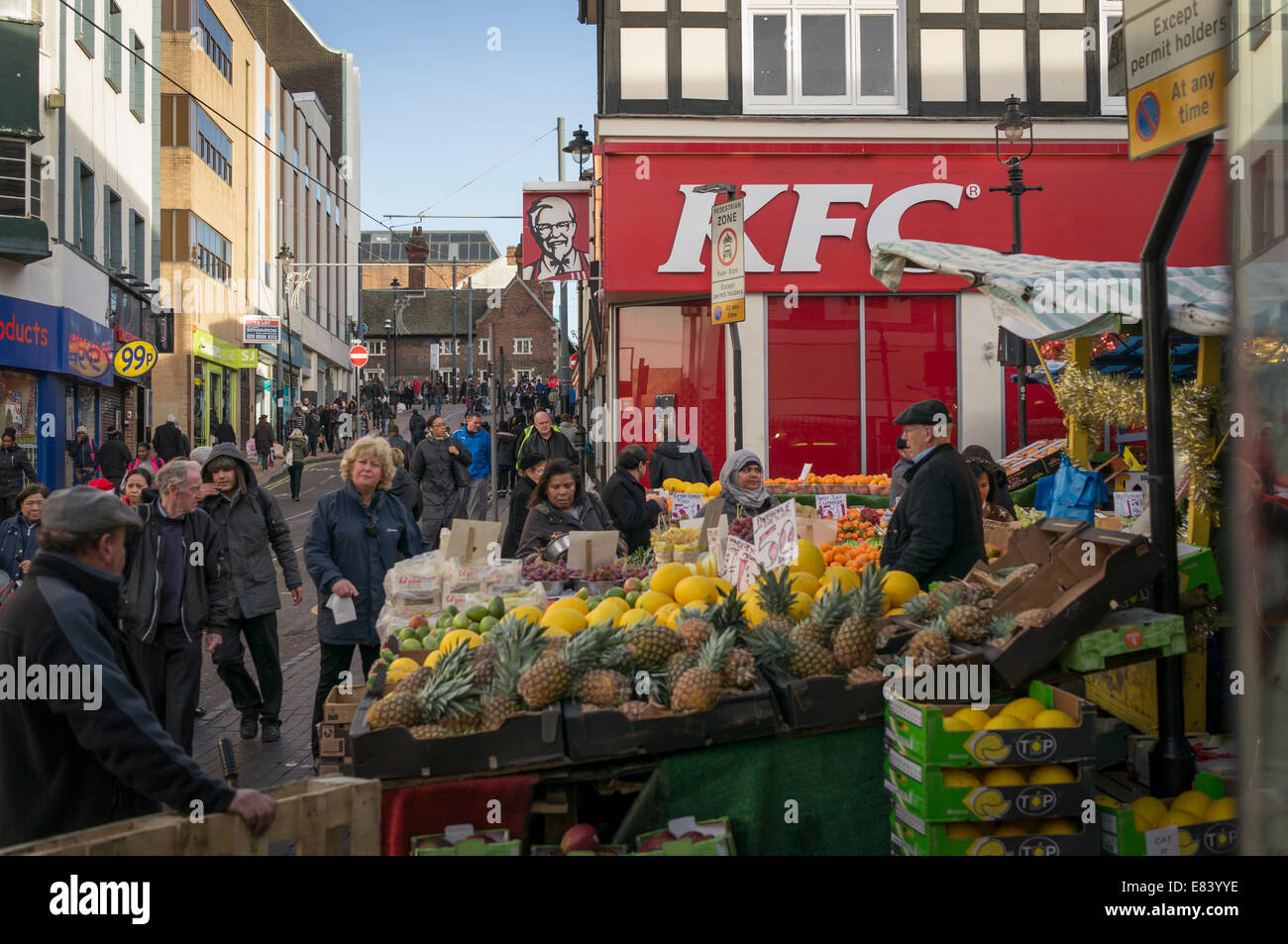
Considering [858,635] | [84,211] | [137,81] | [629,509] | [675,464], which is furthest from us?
[137,81]

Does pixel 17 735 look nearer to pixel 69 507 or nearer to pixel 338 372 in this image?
pixel 69 507

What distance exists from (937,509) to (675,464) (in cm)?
763

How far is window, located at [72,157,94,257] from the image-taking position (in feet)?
84.5

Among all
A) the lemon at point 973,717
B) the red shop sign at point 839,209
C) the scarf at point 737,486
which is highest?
the red shop sign at point 839,209

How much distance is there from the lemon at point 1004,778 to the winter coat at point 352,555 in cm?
434

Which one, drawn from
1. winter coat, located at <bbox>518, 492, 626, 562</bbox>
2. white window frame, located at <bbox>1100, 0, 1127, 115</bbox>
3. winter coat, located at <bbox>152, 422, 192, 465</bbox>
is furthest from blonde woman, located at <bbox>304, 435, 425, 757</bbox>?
winter coat, located at <bbox>152, 422, 192, 465</bbox>

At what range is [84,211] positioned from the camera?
87.8ft

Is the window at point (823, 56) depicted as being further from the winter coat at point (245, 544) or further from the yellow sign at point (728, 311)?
the winter coat at point (245, 544)

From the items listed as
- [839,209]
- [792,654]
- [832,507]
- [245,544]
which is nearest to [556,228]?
[839,209]

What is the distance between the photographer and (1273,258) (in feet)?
9.04

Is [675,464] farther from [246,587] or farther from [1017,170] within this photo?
[246,587]

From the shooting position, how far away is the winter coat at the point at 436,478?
44.3 ft

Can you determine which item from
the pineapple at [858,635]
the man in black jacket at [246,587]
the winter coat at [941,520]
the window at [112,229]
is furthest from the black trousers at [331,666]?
the window at [112,229]

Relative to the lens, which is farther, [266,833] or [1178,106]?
[1178,106]
